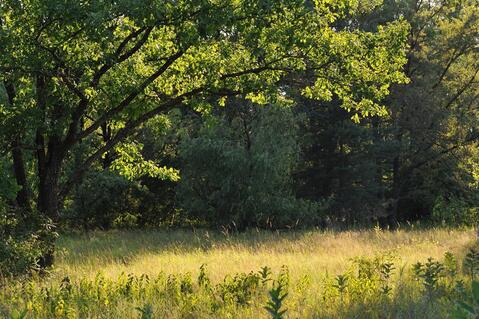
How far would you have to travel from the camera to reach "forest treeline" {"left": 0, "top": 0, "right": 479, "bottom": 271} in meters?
7.45

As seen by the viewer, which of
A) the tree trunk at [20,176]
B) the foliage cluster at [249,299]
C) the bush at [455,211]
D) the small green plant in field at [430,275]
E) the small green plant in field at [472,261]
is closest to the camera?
the small green plant in field at [430,275]

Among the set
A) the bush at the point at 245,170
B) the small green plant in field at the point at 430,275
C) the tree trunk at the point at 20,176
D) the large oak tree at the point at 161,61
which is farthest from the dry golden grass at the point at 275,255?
the bush at the point at 245,170

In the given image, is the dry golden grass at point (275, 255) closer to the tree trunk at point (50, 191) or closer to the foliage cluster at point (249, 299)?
the tree trunk at point (50, 191)

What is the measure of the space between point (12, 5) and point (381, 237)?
10729mm

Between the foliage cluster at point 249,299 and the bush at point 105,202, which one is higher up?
the foliage cluster at point 249,299

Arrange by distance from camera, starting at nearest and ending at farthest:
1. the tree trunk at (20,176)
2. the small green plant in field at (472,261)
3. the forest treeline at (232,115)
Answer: the small green plant in field at (472,261) → the forest treeline at (232,115) → the tree trunk at (20,176)

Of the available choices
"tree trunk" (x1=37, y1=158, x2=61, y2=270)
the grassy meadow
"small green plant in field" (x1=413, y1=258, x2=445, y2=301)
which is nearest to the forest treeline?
"tree trunk" (x1=37, y1=158, x2=61, y2=270)

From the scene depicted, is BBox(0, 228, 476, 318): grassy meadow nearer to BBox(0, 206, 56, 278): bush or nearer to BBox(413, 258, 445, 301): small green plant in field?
BBox(413, 258, 445, 301): small green plant in field

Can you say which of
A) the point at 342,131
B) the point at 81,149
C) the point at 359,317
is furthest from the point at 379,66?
the point at 342,131

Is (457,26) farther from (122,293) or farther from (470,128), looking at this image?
(122,293)

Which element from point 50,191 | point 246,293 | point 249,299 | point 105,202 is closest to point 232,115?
point 105,202

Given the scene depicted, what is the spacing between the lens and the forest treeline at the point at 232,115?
7445 mm

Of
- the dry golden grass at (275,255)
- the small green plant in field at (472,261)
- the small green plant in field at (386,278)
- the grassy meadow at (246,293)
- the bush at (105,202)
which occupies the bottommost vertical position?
the bush at (105,202)

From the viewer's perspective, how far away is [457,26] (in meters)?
25.2
